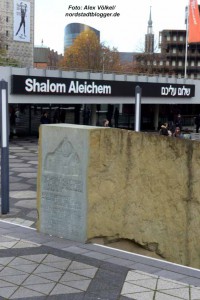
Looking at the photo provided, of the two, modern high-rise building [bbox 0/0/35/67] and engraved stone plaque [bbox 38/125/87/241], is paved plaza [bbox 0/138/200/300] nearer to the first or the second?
engraved stone plaque [bbox 38/125/87/241]

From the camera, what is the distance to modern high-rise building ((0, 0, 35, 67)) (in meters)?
91.1

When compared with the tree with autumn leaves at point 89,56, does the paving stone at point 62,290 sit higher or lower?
lower

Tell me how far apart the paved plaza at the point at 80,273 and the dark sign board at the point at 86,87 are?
16.7 m

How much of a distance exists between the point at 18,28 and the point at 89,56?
21.0 metres

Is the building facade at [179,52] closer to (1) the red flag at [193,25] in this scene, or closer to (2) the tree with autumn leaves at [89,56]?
(2) the tree with autumn leaves at [89,56]

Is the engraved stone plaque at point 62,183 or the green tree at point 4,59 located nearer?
the engraved stone plaque at point 62,183

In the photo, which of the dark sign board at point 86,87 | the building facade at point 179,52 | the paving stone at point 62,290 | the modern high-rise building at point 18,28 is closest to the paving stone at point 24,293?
the paving stone at point 62,290

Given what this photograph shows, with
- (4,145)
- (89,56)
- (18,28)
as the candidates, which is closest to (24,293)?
(4,145)

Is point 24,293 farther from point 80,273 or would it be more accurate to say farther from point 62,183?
point 62,183

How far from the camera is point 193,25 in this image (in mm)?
42125

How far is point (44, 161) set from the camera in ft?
28.7

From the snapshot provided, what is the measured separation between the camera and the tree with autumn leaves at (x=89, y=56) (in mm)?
75625

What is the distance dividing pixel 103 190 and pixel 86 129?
107 cm

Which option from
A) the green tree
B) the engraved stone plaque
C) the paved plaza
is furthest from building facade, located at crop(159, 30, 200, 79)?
the paved plaza
